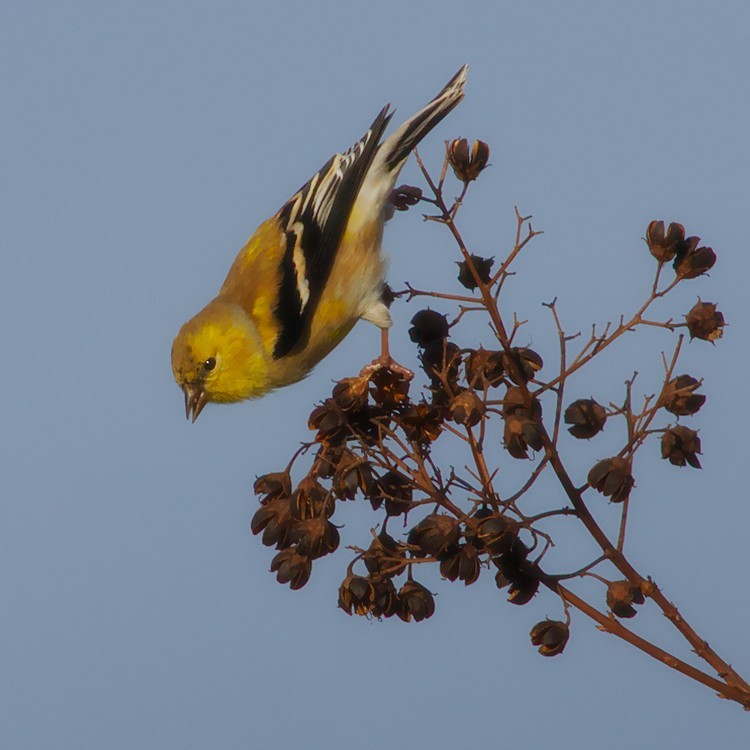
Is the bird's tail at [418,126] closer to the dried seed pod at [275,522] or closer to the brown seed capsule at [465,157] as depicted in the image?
the brown seed capsule at [465,157]

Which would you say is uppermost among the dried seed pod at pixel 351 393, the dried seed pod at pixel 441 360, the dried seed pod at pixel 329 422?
the dried seed pod at pixel 441 360

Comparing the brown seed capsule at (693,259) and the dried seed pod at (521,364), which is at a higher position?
the brown seed capsule at (693,259)

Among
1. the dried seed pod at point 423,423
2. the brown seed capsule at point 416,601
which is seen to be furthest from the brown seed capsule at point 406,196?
the brown seed capsule at point 416,601

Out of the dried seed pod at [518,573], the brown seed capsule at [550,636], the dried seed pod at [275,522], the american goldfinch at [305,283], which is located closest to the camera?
the dried seed pod at [518,573]

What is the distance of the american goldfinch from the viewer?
210 inches

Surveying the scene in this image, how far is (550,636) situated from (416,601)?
19.2 inches

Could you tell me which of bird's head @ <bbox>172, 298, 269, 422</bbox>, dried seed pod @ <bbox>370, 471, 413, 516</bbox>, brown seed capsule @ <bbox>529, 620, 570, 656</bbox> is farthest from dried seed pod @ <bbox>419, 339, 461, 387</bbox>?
bird's head @ <bbox>172, 298, 269, 422</bbox>

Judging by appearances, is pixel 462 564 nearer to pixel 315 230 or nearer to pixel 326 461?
pixel 326 461

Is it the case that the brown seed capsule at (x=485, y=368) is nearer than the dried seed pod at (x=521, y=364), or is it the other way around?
the dried seed pod at (x=521, y=364)

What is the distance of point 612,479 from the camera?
2902 millimetres

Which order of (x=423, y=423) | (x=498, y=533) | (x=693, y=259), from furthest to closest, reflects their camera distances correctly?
(x=423, y=423), (x=693, y=259), (x=498, y=533)

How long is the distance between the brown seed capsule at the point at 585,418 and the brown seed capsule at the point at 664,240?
56 cm

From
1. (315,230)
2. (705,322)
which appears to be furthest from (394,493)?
(315,230)

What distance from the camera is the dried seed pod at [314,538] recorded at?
130 inches
